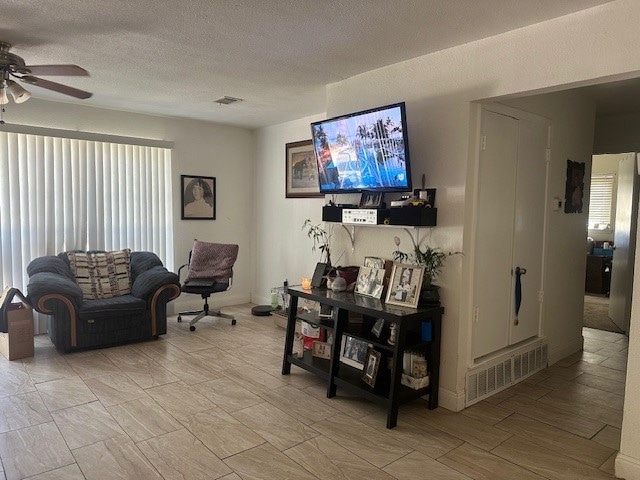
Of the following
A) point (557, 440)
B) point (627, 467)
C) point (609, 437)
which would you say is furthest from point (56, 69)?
point (609, 437)

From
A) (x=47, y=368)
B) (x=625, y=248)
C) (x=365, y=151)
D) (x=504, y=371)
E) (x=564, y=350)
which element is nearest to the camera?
(x=365, y=151)

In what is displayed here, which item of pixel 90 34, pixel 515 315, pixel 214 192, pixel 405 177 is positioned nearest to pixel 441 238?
pixel 405 177

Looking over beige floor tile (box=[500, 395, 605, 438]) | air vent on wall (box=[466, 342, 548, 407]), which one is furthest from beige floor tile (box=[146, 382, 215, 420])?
beige floor tile (box=[500, 395, 605, 438])

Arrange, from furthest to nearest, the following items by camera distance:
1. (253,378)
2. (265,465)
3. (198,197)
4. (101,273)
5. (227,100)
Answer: (198,197), (101,273), (227,100), (253,378), (265,465)

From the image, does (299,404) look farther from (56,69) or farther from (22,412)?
(56,69)

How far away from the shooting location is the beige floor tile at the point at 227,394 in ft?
10.1

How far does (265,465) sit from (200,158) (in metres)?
4.23

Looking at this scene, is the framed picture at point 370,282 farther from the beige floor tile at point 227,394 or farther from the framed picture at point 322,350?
the beige floor tile at point 227,394

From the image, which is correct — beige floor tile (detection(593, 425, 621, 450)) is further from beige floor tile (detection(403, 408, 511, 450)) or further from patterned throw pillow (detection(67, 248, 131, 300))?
patterned throw pillow (detection(67, 248, 131, 300))

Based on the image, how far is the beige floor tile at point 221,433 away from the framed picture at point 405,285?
4.06 ft

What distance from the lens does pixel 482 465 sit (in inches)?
94.2

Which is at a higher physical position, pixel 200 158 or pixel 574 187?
pixel 200 158

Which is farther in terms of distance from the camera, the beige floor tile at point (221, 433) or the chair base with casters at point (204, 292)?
the chair base with casters at point (204, 292)

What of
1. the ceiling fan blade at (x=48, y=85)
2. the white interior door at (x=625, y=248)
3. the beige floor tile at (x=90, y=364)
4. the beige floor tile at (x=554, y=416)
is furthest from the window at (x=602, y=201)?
the ceiling fan blade at (x=48, y=85)
